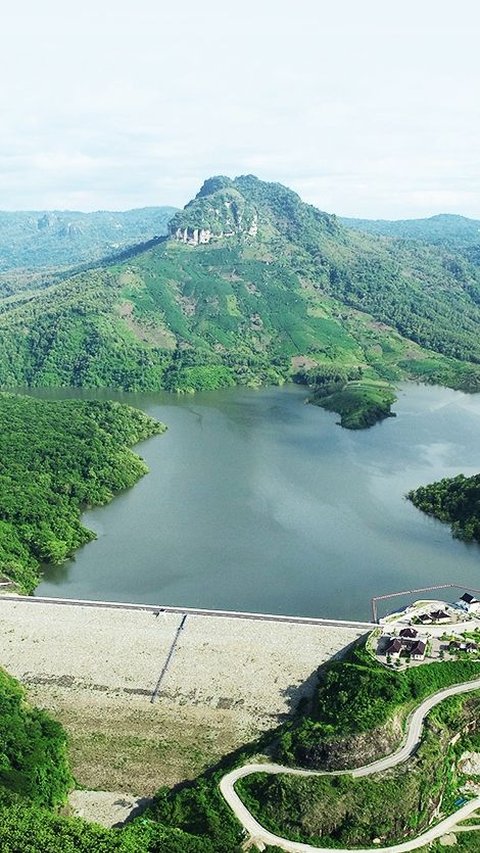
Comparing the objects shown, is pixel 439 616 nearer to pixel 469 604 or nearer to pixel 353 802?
pixel 469 604

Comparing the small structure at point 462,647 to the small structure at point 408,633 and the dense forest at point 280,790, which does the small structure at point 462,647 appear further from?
the dense forest at point 280,790

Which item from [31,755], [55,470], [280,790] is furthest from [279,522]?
[31,755]

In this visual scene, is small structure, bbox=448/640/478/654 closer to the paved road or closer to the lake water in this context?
the paved road

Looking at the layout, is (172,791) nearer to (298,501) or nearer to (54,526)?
(54,526)

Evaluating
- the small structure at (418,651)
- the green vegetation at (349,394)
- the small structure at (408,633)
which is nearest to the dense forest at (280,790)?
the small structure at (418,651)

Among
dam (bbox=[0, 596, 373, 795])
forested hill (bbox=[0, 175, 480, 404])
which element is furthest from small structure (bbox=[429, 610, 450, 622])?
forested hill (bbox=[0, 175, 480, 404])

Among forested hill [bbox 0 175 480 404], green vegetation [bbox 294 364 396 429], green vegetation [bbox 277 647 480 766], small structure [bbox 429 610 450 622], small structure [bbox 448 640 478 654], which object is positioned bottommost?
green vegetation [bbox 277 647 480 766]
